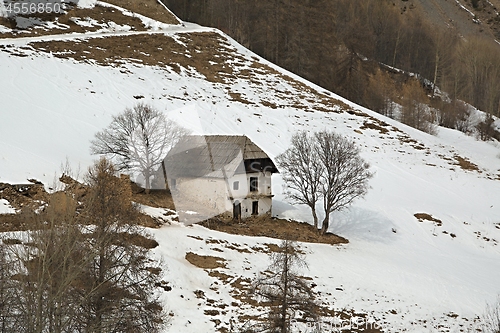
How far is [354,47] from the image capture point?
74000 millimetres

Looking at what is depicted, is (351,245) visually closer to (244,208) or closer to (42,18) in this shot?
(244,208)

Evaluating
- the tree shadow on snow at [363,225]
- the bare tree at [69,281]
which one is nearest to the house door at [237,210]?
the tree shadow on snow at [363,225]

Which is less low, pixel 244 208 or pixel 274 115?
pixel 274 115

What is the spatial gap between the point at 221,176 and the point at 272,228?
4.34 meters

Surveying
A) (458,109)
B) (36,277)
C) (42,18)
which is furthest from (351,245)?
(42,18)

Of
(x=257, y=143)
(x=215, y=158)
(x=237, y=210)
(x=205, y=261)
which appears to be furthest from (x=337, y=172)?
(x=257, y=143)

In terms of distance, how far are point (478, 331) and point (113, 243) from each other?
14.4 meters

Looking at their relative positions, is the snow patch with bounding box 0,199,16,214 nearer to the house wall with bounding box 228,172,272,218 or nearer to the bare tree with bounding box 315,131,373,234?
the house wall with bounding box 228,172,272,218

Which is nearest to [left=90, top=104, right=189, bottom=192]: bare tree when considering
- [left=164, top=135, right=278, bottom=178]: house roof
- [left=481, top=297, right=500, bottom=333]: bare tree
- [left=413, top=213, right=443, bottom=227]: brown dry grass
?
[left=164, top=135, right=278, bottom=178]: house roof

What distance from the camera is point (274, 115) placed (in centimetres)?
4672

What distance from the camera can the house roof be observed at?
28.1m

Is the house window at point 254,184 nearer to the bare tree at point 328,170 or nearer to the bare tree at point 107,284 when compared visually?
the bare tree at point 328,170

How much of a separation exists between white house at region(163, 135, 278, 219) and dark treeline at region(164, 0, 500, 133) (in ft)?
114

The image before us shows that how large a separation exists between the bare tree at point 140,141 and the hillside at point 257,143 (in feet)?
6.45
